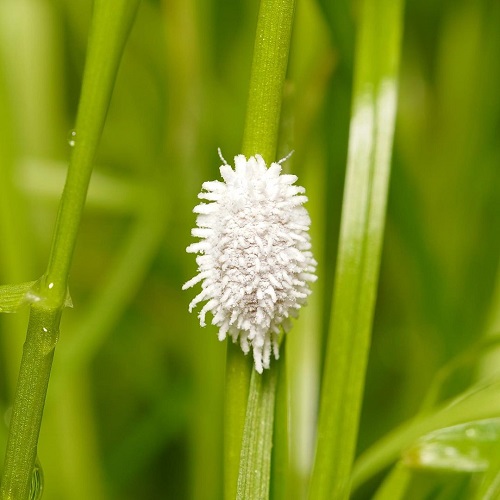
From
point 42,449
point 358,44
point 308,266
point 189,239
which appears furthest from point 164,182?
point 308,266

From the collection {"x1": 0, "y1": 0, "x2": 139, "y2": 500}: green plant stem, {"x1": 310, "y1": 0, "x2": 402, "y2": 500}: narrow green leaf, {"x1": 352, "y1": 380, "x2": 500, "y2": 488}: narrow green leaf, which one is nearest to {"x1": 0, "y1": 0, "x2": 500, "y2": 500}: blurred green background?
{"x1": 310, "y1": 0, "x2": 402, "y2": 500}: narrow green leaf

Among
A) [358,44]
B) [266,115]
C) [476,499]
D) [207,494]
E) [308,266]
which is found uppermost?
[358,44]

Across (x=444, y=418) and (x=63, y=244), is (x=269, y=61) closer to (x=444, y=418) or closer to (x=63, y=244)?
(x=63, y=244)

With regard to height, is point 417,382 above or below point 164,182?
below

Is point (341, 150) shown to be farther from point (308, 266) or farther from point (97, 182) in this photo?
point (308, 266)

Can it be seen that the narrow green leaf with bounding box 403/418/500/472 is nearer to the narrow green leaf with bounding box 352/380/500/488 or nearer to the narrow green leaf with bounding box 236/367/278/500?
the narrow green leaf with bounding box 352/380/500/488

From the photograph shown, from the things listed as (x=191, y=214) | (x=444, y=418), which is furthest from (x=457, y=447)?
(x=191, y=214)
